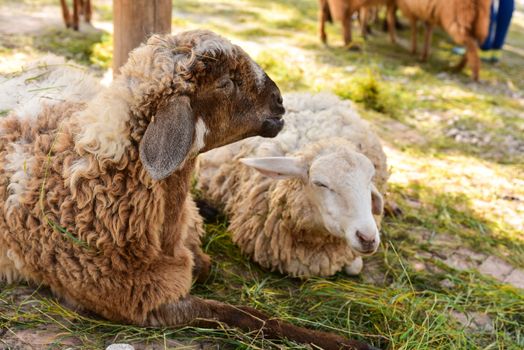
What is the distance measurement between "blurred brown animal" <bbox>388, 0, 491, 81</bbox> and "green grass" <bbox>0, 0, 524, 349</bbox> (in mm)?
358

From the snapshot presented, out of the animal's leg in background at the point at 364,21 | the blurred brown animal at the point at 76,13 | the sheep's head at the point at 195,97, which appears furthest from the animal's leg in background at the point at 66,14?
the sheep's head at the point at 195,97

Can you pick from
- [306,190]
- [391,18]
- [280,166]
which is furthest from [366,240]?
[391,18]

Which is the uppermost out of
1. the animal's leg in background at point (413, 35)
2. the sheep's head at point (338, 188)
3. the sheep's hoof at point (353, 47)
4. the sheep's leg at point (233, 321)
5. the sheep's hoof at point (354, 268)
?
the animal's leg in background at point (413, 35)

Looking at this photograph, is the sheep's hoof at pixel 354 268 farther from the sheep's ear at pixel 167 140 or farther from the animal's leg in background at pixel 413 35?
the animal's leg in background at pixel 413 35

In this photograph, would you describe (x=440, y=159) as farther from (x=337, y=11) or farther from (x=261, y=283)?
(x=337, y=11)

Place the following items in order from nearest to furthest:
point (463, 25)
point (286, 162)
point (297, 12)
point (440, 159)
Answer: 1. point (286, 162)
2. point (440, 159)
3. point (463, 25)
4. point (297, 12)

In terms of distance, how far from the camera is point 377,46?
9.58 meters

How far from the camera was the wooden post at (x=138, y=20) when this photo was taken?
3918 millimetres

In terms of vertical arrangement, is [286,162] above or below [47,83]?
below

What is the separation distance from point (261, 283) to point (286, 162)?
77 centimetres

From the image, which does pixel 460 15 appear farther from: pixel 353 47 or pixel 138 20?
pixel 138 20

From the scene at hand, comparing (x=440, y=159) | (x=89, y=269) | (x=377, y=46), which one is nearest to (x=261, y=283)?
(x=89, y=269)

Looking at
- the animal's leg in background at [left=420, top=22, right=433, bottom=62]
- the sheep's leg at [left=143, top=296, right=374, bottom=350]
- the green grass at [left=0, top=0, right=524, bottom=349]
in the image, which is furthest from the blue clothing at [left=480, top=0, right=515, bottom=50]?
the sheep's leg at [left=143, top=296, right=374, bottom=350]

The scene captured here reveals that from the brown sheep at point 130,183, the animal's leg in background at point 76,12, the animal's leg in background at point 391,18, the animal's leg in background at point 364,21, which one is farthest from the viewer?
the animal's leg in background at point 364,21
